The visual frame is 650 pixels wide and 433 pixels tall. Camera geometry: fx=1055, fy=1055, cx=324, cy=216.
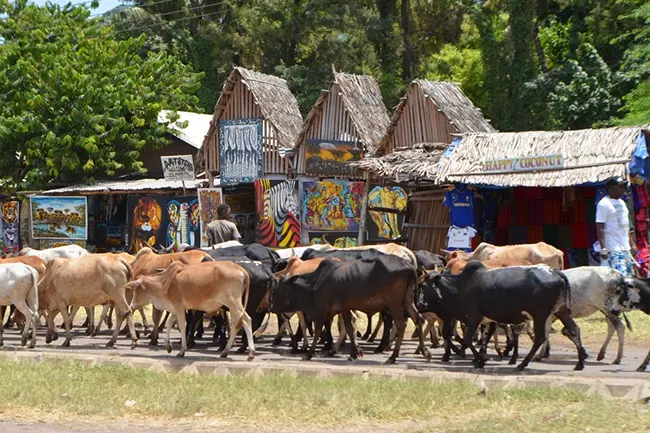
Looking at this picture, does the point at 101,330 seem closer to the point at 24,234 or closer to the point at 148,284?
the point at 148,284

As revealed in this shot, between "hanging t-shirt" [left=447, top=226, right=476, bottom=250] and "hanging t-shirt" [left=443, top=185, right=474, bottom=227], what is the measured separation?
10cm

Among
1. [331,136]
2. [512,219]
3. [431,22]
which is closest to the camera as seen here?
[512,219]

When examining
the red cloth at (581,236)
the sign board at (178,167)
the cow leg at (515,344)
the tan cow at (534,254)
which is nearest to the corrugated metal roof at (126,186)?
the sign board at (178,167)

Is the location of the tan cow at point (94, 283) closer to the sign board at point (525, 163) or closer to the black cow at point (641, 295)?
the black cow at point (641, 295)

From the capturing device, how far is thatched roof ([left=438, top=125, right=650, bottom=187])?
18.9m

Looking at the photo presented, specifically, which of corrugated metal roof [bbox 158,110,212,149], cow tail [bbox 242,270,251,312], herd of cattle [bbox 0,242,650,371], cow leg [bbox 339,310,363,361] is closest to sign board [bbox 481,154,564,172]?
herd of cattle [bbox 0,242,650,371]

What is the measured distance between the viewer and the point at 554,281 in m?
12.3

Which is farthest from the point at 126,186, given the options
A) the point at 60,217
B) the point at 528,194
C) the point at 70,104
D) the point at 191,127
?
the point at 528,194

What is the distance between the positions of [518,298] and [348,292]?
245cm

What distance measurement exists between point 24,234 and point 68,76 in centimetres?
536

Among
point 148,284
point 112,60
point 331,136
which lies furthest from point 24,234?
point 148,284

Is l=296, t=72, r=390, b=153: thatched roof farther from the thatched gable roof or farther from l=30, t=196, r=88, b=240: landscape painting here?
l=30, t=196, r=88, b=240: landscape painting

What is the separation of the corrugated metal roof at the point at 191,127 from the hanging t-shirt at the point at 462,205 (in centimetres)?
1489

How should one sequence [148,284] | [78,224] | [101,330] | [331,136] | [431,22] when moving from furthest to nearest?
[431,22] < [78,224] < [331,136] < [101,330] < [148,284]
